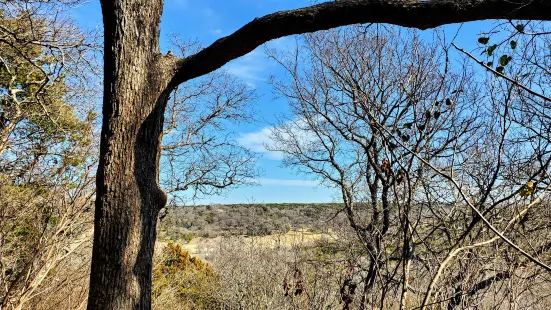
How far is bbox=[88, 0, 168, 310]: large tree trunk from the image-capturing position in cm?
248

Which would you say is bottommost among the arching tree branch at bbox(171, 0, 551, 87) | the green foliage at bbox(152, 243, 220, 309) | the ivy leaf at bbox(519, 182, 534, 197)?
the green foliage at bbox(152, 243, 220, 309)

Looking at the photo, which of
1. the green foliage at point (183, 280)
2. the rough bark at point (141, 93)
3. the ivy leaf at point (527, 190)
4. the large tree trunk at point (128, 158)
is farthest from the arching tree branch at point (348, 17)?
the green foliage at point (183, 280)

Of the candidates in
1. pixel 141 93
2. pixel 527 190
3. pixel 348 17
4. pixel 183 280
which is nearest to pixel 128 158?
pixel 141 93

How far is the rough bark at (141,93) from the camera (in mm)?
2447

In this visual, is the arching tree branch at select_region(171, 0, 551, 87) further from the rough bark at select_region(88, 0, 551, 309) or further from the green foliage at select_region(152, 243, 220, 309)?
the green foliage at select_region(152, 243, 220, 309)

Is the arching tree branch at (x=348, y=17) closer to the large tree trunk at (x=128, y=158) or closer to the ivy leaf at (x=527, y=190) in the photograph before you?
the large tree trunk at (x=128, y=158)

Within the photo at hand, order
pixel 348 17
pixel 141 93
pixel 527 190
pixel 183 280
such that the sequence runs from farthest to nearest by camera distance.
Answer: pixel 183 280 → pixel 141 93 → pixel 348 17 → pixel 527 190

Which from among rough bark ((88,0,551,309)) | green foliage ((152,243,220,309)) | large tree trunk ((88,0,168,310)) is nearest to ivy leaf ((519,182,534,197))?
rough bark ((88,0,551,309))

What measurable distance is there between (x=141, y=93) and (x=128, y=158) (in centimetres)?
48

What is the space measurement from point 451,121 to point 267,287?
456cm

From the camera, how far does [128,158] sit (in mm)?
2625

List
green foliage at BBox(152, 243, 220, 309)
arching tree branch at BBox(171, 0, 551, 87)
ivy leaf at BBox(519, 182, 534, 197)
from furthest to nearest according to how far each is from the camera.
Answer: green foliage at BBox(152, 243, 220, 309) → arching tree branch at BBox(171, 0, 551, 87) → ivy leaf at BBox(519, 182, 534, 197)

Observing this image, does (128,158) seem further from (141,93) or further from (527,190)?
(527,190)

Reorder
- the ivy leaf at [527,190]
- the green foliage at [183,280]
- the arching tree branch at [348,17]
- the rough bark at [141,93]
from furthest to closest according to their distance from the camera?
the green foliage at [183,280]
the rough bark at [141,93]
the arching tree branch at [348,17]
the ivy leaf at [527,190]
